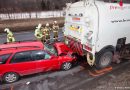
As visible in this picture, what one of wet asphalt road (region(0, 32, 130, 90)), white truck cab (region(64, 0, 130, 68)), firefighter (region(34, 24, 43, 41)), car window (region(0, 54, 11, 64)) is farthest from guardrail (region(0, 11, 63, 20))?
wet asphalt road (region(0, 32, 130, 90))

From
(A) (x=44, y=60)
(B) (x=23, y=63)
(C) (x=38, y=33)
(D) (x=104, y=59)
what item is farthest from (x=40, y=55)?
(C) (x=38, y=33)

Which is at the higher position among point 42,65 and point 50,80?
point 42,65

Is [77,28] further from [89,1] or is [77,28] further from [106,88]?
[106,88]

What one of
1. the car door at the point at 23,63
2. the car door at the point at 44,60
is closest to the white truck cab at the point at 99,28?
the car door at the point at 44,60

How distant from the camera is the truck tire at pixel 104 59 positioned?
657 centimetres

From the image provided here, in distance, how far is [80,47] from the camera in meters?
6.96

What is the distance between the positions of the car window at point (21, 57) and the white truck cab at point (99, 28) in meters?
2.47

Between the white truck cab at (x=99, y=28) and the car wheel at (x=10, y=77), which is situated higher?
the white truck cab at (x=99, y=28)

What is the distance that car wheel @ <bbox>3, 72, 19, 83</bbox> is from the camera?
583 cm

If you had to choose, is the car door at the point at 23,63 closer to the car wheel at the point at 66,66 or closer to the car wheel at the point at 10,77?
the car wheel at the point at 10,77

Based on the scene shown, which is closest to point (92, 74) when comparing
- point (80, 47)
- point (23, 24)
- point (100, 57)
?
point (100, 57)

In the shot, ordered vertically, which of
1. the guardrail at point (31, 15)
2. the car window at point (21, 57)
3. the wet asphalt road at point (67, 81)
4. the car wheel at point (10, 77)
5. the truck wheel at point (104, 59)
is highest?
the guardrail at point (31, 15)

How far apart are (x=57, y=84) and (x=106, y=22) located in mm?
3327

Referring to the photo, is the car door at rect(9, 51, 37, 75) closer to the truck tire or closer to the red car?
the red car
